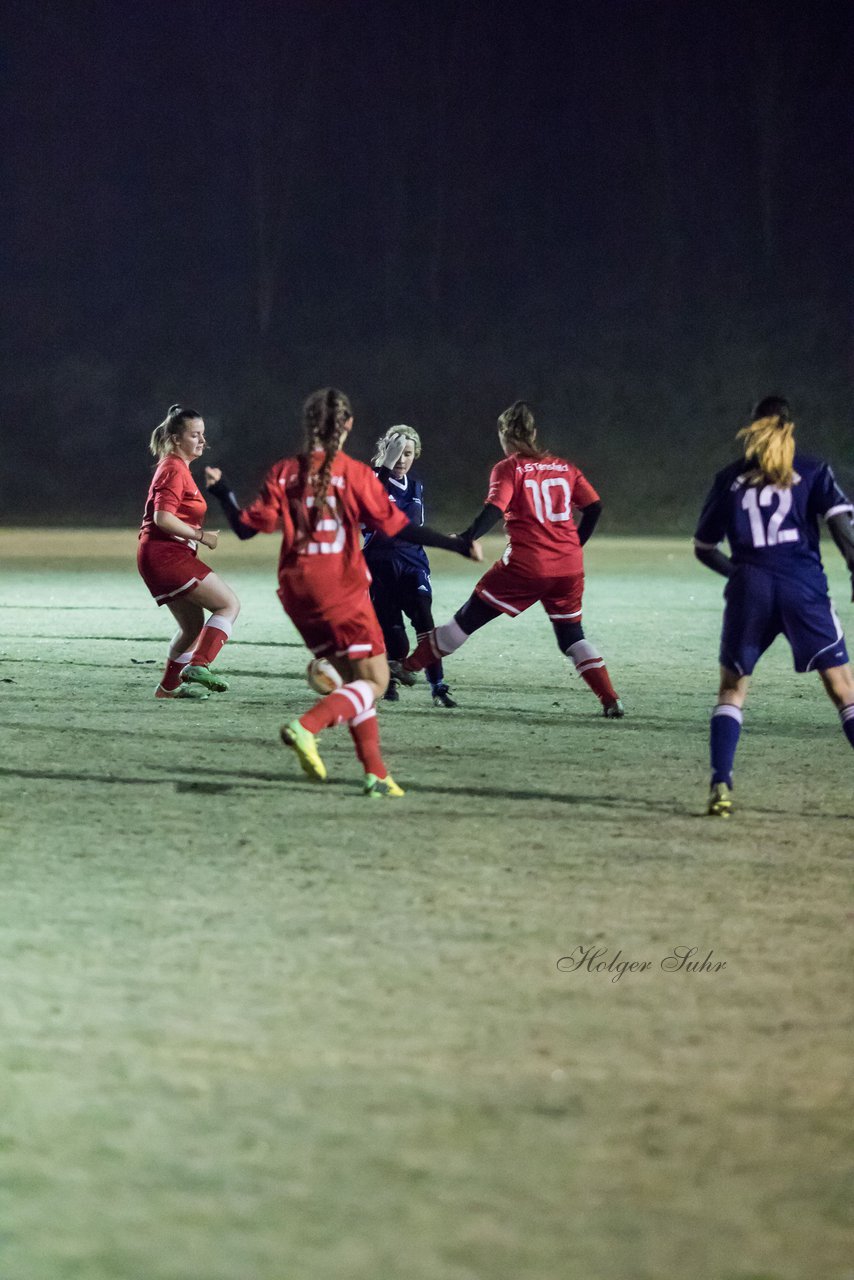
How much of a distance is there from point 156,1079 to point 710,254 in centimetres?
5436

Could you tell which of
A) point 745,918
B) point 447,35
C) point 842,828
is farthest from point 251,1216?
point 447,35

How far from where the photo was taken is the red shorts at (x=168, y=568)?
36.2 feet

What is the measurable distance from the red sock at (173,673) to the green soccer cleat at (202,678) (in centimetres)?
4

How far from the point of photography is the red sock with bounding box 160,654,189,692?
11.3 m

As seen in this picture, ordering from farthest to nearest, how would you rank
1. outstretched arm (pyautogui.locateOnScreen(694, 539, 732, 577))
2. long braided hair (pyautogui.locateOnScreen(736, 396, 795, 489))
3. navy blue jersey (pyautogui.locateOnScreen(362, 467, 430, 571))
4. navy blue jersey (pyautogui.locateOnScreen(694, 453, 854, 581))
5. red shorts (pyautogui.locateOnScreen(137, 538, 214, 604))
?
navy blue jersey (pyautogui.locateOnScreen(362, 467, 430, 571)) < red shorts (pyautogui.locateOnScreen(137, 538, 214, 604)) < outstretched arm (pyautogui.locateOnScreen(694, 539, 732, 577)) < navy blue jersey (pyautogui.locateOnScreen(694, 453, 854, 581)) < long braided hair (pyautogui.locateOnScreen(736, 396, 795, 489))

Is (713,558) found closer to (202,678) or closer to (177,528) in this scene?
(177,528)

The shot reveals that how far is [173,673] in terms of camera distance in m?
11.4

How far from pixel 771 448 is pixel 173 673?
5.49 meters

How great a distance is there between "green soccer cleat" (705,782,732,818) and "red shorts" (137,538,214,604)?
4.69m

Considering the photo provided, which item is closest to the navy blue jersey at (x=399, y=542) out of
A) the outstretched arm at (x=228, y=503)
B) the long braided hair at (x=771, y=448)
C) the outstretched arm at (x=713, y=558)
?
the outstretched arm at (x=228, y=503)

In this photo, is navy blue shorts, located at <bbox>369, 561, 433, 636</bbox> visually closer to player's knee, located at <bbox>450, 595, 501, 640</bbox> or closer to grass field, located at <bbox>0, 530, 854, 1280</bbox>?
player's knee, located at <bbox>450, 595, 501, 640</bbox>

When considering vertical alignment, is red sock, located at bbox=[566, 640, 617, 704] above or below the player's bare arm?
below

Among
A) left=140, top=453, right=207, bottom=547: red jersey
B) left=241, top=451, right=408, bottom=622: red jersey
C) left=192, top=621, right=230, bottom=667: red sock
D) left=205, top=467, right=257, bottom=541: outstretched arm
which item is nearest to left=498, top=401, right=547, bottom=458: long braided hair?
left=140, top=453, right=207, bottom=547: red jersey

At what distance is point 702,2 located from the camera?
183ft
